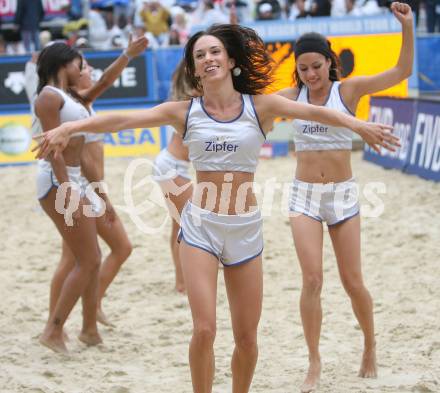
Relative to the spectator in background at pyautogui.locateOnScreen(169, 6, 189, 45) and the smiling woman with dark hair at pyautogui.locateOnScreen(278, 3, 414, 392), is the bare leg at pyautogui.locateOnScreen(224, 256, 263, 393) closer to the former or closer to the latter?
the smiling woman with dark hair at pyautogui.locateOnScreen(278, 3, 414, 392)

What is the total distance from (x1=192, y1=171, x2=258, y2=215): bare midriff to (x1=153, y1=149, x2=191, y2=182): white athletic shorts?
7.99ft

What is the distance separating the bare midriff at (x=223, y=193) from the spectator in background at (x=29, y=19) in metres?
12.1

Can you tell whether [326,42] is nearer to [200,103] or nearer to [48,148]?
[200,103]

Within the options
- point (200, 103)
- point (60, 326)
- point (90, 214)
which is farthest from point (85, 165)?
point (200, 103)

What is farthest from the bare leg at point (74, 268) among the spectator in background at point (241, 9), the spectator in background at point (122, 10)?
the spectator in background at point (122, 10)

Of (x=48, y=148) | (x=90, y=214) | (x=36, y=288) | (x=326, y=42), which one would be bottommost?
(x=36, y=288)

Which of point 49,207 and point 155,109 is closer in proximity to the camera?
point 155,109

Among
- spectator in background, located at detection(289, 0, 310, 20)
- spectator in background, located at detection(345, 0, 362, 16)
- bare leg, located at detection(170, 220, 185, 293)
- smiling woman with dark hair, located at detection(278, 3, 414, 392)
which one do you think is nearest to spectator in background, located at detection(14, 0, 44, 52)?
spectator in background, located at detection(289, 0, 310, 20)

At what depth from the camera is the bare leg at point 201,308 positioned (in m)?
3.84

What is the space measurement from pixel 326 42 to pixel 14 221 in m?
5.57

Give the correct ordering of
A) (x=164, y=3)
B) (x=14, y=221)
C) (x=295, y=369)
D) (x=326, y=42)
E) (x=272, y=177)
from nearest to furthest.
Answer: (x=326, y=42)
(x=295, y=369)
(x=14, y=221)
(x=272, y=177)
(x=164, y=3)

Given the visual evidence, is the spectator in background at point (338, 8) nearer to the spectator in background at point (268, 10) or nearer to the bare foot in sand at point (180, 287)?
the spectator in background at point (268, 10)

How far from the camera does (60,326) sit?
5.41m

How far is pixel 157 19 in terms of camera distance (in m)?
16.3
